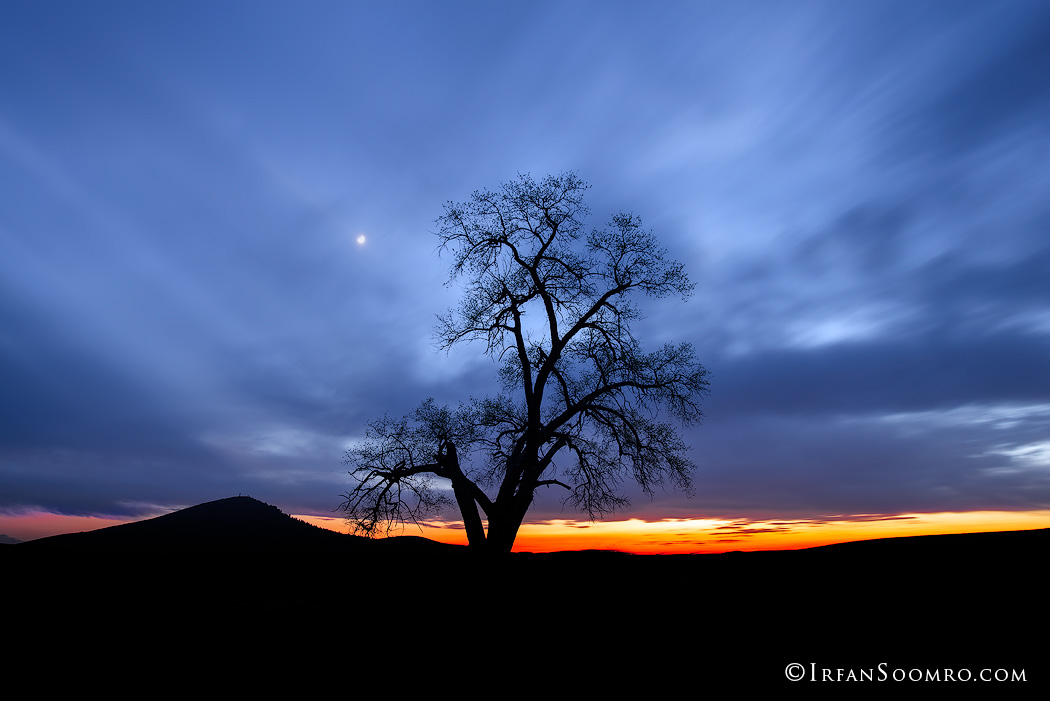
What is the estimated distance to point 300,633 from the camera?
26.4 ft

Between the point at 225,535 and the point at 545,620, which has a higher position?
the point at 225,535

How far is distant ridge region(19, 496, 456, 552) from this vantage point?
952 inches

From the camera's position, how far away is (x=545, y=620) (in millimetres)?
9820

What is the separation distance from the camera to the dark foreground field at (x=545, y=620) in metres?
6.14

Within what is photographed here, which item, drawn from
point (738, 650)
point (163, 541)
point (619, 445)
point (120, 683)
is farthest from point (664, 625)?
point (163, 541)

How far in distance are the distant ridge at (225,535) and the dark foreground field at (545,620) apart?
1033 centimetres

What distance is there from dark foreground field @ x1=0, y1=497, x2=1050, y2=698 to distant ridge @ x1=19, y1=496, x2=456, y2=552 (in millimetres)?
10328

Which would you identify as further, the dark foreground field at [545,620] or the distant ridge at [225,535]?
the distant ridge at [225,535]

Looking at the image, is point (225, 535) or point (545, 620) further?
point (225, 535)

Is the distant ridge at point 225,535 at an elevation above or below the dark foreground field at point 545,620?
above

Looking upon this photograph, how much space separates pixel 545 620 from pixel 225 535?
24537 mm

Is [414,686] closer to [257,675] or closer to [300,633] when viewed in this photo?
[257,675]

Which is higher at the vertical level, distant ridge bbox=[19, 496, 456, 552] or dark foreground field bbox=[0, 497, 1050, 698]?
distant ridge bbox=[19, 496, 456, 552]

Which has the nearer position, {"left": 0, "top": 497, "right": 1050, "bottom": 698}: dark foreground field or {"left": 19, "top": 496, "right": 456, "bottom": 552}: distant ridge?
{"left": 0, "top": 497, "right": 1050, "bottom": 698}: dark foreground field
